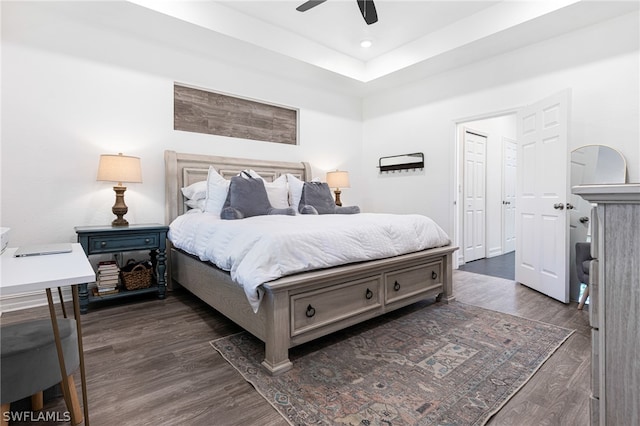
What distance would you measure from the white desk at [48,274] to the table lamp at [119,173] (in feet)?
5.74

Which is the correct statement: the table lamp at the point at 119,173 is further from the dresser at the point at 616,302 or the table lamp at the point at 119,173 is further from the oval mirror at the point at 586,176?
the oval mirror at the point at 586,176

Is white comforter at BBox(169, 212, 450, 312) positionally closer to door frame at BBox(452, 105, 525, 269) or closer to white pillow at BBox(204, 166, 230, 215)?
white pillow at BBox(204, 166, 230, 215)

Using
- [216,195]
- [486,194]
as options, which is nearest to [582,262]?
[486,194]

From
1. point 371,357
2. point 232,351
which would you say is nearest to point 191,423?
point 232,351

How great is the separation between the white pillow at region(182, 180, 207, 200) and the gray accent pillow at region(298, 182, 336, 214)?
106 cm

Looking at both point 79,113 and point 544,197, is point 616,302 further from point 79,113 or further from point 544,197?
point 79,113

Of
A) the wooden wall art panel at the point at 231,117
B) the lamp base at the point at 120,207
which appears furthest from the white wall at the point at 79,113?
the lamp base at the point at 120,207

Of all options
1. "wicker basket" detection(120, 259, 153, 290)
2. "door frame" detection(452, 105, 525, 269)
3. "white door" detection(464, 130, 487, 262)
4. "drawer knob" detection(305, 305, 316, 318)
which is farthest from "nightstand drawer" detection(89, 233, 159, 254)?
"white door" detection(464, 130, 487, 262)

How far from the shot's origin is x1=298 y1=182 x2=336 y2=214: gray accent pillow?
3598 mm

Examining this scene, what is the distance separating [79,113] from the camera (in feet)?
10.5

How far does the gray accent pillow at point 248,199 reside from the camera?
3029 millimetres

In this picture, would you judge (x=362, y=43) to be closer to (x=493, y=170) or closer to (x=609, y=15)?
(x=609, y=15)

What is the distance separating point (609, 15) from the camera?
10.1 feet

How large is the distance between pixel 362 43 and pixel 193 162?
2.68 meters
